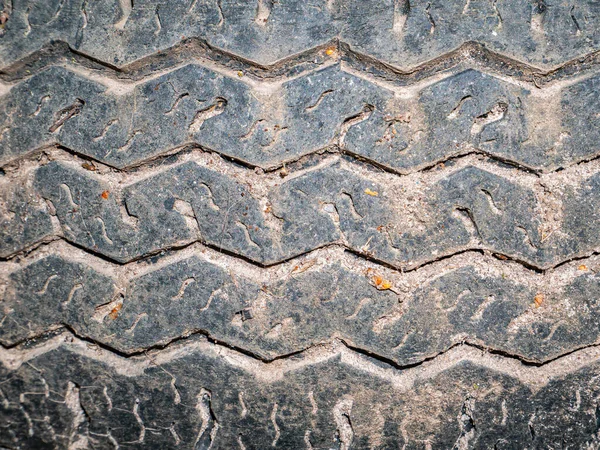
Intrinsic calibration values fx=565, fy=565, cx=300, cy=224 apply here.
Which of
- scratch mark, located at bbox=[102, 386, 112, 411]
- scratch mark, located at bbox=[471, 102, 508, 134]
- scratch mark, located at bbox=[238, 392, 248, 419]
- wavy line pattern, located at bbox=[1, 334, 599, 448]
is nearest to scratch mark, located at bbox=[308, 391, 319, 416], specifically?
wavy line pattern, located at bbox=[1, 334, 599, 448]

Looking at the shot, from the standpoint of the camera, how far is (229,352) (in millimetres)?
879

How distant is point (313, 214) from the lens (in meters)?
0.84

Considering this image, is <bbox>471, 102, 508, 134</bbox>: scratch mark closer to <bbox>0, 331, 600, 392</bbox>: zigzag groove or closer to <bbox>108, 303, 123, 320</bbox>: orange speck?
<bbox>0, 331, 600, 392</bbox>: zigzag groove

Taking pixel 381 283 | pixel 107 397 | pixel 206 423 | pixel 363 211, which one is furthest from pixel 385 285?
pixel 107 397

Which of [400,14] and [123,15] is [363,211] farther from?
[123,15]

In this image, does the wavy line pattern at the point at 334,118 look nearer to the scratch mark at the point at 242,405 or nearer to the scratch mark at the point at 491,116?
the scratch mark at the point at 491,116

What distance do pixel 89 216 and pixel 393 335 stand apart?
0.50 meters

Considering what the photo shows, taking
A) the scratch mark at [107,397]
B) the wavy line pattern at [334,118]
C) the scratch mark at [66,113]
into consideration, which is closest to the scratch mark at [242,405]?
the scratch mark at [107,397]

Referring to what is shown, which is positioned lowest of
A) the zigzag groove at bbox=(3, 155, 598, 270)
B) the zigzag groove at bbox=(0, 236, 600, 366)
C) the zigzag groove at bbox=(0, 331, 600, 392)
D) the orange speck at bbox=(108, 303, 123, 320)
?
the zigzag groove at bbox=(0, 331, 600, 392)

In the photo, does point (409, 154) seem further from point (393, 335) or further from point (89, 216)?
point (89, 216)

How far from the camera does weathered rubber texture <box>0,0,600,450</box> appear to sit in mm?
831

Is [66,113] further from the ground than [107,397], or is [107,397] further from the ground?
[66,113]

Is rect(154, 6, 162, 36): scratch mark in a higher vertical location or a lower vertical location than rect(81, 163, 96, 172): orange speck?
higher

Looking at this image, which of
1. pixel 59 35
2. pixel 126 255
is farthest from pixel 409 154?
pixel 59 35
